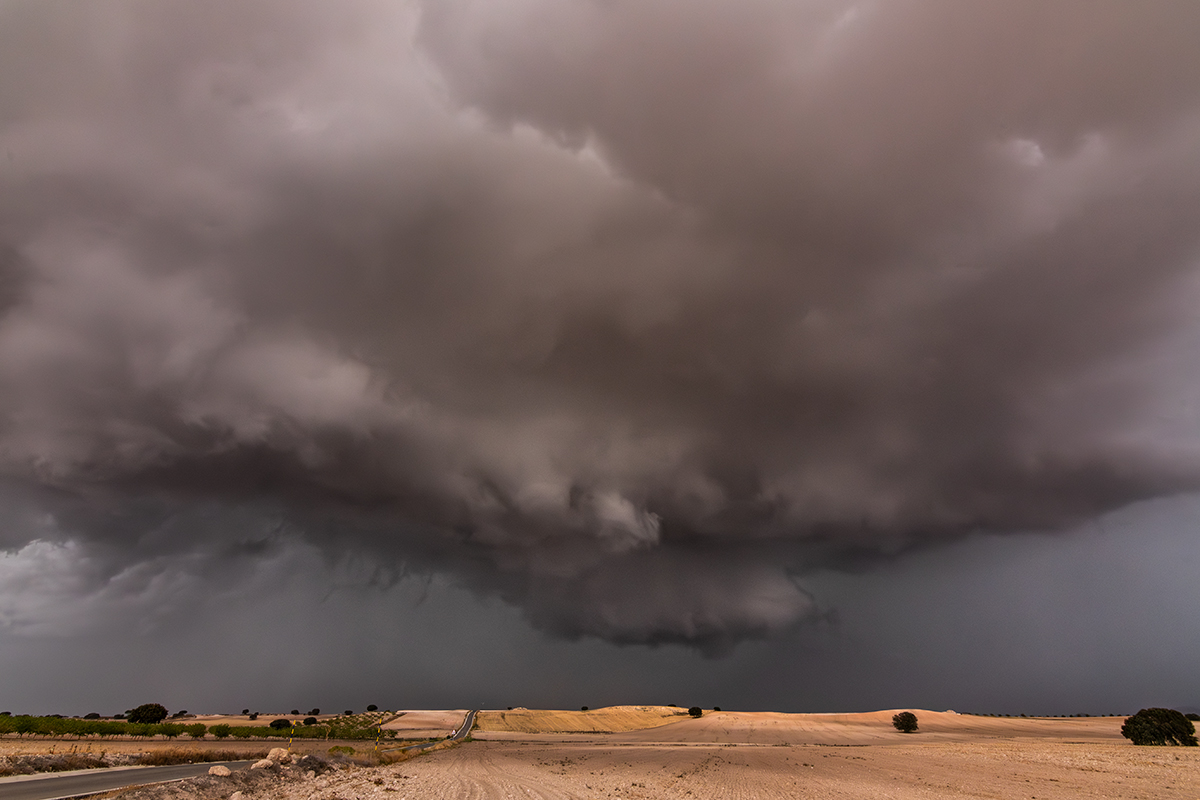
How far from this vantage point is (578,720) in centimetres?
17500

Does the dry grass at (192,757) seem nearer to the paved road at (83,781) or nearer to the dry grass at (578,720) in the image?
the paved road at (83,781)

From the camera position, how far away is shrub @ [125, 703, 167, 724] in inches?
4454

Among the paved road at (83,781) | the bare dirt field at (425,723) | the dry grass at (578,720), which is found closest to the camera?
the paved road at (83,781)

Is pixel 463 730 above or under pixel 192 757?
under

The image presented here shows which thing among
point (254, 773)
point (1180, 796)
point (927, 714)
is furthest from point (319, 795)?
point (927, 714)

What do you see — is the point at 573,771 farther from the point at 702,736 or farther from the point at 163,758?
the point at 702,736

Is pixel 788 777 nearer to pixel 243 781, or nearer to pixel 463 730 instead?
pixel 243 781

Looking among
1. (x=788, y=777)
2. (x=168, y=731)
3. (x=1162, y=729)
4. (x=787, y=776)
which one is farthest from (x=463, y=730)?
(x=1162, y=729)

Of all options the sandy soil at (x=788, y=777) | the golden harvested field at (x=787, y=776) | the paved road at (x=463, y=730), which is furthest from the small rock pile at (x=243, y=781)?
the paved road at (x=463, y=730)

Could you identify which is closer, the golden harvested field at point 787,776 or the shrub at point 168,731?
the golden harvested field at point 787,776

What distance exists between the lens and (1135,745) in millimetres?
76938

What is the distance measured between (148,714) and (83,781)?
3801 inches

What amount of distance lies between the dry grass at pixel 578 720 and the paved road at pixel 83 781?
102366 mm

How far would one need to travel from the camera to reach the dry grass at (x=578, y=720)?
502ft
